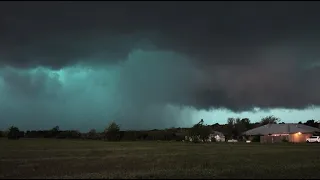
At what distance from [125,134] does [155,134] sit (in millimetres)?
11915

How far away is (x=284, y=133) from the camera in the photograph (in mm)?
135625

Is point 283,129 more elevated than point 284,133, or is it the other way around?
point 283,129

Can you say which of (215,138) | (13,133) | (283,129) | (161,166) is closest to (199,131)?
(215,138)

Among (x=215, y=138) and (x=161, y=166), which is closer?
(x=161, y=166)

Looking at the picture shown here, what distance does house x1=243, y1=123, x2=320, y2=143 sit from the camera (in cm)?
12925

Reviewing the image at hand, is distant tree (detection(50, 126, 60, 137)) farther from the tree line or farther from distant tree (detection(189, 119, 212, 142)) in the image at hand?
distant tree (detection(189, 119, 212, 142))

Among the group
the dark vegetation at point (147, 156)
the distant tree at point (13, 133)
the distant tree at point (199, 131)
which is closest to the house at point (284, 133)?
the dark vegetation at point (147, 156)

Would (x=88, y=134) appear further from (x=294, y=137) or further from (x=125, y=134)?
(x=294, y=137)

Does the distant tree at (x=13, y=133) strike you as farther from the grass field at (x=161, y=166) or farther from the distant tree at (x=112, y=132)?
the grass field at (x=161, y=166)

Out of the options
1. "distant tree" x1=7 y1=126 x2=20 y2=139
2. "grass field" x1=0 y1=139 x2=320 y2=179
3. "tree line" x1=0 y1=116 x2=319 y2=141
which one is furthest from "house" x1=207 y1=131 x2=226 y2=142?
"grass field" x1=0 y1=139 x2=320 y2=179

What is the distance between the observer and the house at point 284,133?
424 ft

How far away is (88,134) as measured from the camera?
169000mm

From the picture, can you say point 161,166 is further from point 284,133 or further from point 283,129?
point 283,129

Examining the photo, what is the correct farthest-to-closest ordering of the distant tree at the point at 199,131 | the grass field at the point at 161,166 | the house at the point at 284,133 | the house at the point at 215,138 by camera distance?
1. the house at the point at 215,138
2. the house at the point at 284,133
3. the distant tree at the point at 199,131
4. the grass field at the point at 161,166
